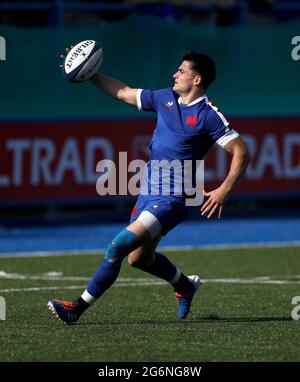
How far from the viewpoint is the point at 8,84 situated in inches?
728

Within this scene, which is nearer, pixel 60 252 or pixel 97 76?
pixel 97 76

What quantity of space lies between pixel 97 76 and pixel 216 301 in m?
2.60

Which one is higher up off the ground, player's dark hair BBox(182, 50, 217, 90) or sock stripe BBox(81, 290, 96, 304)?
player's dark hair BBox(182, 50, 217, 90)

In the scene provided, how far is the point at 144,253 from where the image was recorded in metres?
10.2

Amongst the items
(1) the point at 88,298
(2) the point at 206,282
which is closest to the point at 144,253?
(1) the point at 88,298

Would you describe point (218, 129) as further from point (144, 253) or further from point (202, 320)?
point (202, 320)

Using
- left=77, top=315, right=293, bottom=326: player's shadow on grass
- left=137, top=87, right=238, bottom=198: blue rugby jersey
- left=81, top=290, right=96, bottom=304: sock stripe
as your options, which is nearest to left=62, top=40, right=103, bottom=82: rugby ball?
left=137, top=87, right=238, bottom=198: blue rugby jersey

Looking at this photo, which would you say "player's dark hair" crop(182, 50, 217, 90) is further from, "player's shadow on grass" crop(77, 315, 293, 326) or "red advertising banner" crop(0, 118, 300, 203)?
"red advertising banner" crop(0, 118, 300, 203)

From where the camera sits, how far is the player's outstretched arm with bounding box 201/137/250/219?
9.72 metres

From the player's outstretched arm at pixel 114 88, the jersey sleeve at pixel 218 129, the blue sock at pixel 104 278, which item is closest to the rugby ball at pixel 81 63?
the player's outstretched arm at pixel 114 88

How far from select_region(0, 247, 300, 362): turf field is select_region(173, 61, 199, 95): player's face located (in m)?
1.99
